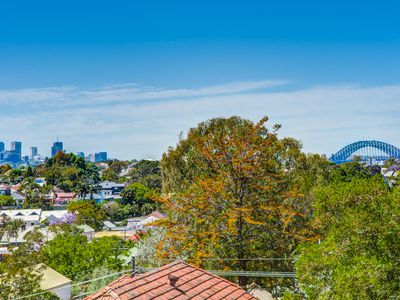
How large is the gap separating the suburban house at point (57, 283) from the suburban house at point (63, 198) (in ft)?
220

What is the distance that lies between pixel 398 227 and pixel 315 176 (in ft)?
74.1

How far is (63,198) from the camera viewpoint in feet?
293

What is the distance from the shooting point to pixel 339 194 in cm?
1089

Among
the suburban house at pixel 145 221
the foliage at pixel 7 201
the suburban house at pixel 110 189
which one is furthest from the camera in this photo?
the suburban house at pixel 110 189

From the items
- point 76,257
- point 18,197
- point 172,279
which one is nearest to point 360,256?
point 172,279

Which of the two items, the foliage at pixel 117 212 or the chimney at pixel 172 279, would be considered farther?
the foliage at pixel 117 212

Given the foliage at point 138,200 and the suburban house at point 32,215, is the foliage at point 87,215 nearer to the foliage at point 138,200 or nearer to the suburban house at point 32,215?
the suburban house at point 32,215

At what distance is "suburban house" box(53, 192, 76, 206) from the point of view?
86.9 meters

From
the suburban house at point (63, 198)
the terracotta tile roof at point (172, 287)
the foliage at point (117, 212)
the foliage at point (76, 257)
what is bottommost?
the foliage at point (117, 212)

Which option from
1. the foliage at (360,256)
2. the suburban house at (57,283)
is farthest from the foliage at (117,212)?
the foliage at (360,256)

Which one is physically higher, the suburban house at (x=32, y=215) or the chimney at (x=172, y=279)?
the chimney at (x=172, y=279)

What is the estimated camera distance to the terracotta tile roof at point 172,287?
716cm

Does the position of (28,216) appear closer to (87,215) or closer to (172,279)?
(87,215)

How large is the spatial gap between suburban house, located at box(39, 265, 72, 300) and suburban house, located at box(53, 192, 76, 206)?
6715 cm
